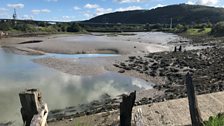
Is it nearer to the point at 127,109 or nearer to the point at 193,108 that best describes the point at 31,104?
the point at 127,109

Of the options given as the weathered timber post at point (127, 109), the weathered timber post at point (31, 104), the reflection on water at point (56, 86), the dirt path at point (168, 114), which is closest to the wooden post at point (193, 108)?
the weathered timber post at point (127, 109)

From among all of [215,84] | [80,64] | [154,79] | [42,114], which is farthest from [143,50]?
[42,114]

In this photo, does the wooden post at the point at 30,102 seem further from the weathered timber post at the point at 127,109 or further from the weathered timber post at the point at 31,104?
the weathered timber post at the point at 127,109

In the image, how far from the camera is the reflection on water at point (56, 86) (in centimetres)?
2041

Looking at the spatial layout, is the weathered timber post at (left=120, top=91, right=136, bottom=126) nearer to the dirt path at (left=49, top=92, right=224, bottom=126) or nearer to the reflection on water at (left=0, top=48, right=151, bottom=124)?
the dirt path at (left=49, top=92, right=224, bottom=126)

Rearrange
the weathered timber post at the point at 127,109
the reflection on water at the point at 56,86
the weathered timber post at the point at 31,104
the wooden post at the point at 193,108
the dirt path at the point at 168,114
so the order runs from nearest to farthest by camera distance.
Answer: the weathered timber post at the point at 31,104 → the wooden post at the point at 193,108 → the weathered timber post at the point at 127,109 → the dirt path at the point at 168,114 → the reflection on water at the point at 56,86

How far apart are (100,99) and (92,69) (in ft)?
41.5

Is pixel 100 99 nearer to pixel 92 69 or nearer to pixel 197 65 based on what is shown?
pixel 92 69

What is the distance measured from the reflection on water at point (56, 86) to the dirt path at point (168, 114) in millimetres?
4615

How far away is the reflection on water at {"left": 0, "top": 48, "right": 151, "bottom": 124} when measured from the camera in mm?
20406

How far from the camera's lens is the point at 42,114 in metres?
7.26

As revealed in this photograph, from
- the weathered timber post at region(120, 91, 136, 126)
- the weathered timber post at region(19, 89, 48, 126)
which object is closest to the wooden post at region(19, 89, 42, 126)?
the weathered timber post at region(19, 89, 48, 126)

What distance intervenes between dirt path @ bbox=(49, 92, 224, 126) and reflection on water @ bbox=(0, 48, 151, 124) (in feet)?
15.1

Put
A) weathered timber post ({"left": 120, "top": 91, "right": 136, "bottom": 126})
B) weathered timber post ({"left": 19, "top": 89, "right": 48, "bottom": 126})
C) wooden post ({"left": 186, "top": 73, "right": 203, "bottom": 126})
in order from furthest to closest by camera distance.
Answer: weathered timber post ({"left": 120, "top": 91, "right": 136, "bottom": 126}), wooden post ({"left": 186, "top": 73, "right": 203, "bottom": 126}), weathered timber post ({"left": 19, "top": 89, "right": 48, "bottom": 126})
